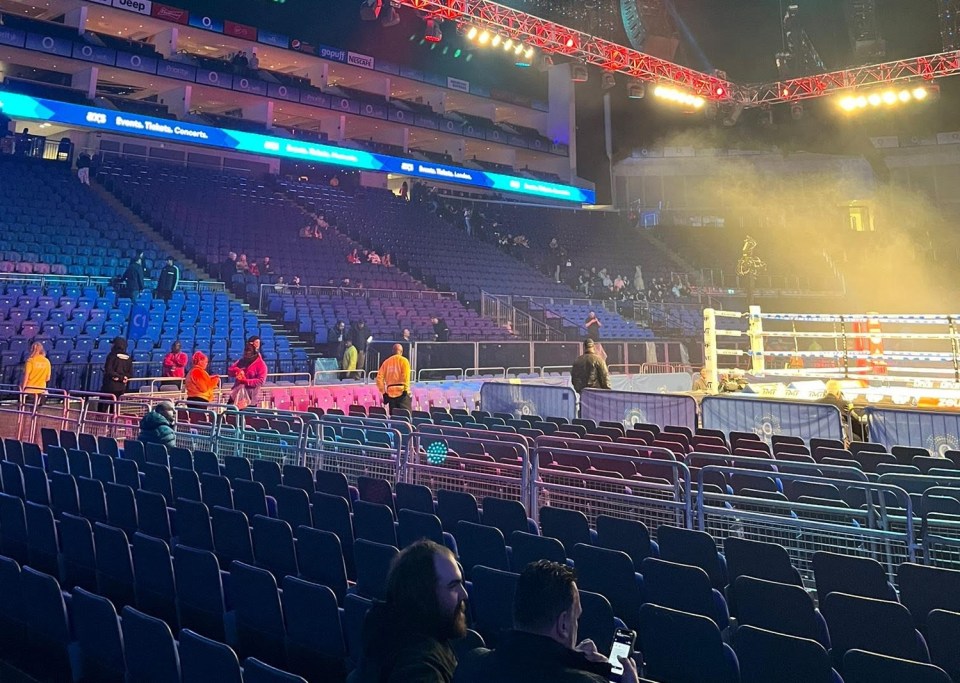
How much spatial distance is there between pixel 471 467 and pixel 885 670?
487 cm

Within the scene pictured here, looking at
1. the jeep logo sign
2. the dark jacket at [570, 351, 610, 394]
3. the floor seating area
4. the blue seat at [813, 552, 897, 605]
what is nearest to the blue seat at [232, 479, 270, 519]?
the floor seating area

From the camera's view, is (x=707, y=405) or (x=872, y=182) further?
(x=872, y=182)

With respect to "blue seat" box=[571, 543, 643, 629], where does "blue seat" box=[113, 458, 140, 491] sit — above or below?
above

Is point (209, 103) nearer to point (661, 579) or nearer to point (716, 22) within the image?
point (716, 22)

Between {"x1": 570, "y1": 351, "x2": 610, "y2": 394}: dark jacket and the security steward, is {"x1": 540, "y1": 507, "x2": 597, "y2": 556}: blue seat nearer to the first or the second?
the security steward

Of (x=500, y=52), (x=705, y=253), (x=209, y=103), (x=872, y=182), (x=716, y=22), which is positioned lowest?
(x=705, y=253)

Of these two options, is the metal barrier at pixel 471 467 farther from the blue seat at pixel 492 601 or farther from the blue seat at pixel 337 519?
the blue seat at pixel 492 601

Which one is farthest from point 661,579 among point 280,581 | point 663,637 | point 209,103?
point 209,103

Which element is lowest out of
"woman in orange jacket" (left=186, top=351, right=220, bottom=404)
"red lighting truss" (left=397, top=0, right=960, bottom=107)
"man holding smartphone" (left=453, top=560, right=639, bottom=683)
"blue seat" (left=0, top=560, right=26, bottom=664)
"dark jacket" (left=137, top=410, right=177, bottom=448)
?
"blue seat" (left=0, top=560, right=26, bottom=664)

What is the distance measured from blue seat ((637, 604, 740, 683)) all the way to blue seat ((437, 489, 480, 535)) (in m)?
2.12

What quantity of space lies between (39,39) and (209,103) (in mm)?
6978

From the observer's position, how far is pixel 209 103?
26.5m

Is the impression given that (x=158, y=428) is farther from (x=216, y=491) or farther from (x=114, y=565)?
(x=114, y=565)

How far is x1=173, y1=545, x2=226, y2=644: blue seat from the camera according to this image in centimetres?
324
